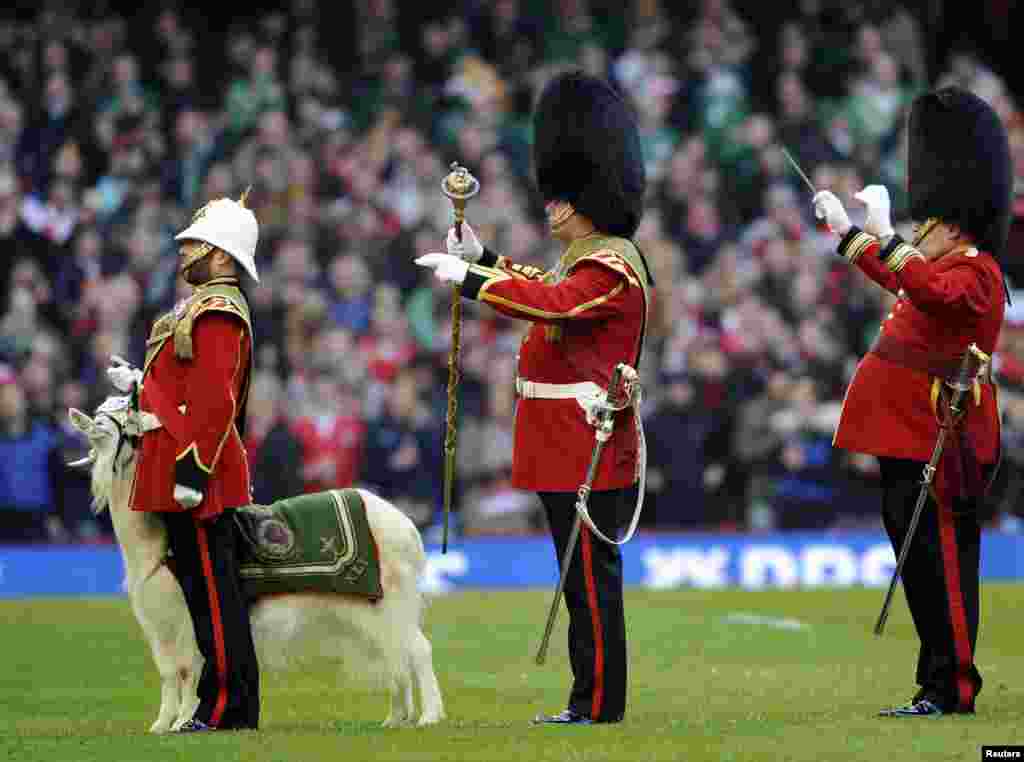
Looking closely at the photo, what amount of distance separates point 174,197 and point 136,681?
375 inches

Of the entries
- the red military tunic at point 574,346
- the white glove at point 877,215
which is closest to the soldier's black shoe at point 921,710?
the red military tunic at point 574,346

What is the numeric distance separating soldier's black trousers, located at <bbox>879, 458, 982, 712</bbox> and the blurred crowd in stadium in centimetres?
861

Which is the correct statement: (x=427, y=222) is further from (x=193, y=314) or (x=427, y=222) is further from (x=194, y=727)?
(x=194, y=727)

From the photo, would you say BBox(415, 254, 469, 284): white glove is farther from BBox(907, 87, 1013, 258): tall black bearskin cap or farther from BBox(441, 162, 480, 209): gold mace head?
BBox(907, 87, 1013, 258): tall black bearskin cap

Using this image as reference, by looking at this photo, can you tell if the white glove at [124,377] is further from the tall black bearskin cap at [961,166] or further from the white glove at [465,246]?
the tall black bearskin cap at [961,166]

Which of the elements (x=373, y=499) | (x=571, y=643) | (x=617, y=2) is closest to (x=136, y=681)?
(x=373, y=499)

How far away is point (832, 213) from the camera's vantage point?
369 inches

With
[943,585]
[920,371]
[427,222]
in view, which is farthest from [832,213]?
[427,222]

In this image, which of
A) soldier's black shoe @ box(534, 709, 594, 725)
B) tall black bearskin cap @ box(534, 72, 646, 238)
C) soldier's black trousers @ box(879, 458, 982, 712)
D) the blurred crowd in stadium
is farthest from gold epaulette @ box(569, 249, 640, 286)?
the blurred crowd in stadium

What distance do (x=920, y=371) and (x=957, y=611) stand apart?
3.46 ft

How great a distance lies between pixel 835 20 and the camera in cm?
2412

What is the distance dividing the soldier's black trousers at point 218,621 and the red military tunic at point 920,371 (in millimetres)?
2781

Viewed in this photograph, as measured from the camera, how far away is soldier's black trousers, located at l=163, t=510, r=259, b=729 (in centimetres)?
964

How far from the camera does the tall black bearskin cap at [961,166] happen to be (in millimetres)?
9820
